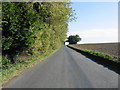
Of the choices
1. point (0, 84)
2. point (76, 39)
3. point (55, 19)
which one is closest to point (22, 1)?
point (55, 19)

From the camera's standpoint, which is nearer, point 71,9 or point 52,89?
point 52,89

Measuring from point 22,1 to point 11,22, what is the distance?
2.69 meters

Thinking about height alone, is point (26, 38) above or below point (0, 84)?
above

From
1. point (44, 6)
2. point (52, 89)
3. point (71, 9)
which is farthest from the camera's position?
point (71, 9)

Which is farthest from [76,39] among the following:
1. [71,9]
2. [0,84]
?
[0,84]

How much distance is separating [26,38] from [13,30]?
1.46 metres

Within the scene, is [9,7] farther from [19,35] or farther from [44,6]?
[44,6]


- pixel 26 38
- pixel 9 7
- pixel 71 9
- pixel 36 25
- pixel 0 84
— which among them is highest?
pixel 71 9

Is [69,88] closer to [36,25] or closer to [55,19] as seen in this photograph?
[36,25]

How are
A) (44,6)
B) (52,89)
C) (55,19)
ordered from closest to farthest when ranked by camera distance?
(52,89) → (44,6) → (55,19)

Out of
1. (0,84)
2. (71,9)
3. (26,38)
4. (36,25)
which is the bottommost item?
(0,84)

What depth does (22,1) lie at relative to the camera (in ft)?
53.9

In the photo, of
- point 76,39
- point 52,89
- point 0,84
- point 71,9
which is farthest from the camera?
point 76,39

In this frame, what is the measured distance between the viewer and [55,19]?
2312cm
